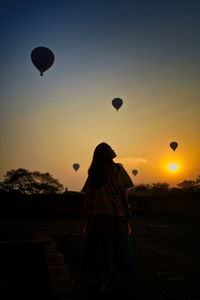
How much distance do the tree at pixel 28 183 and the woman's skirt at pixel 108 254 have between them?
58066mm

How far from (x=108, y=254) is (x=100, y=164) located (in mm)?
1028

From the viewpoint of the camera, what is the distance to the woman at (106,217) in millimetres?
Result: 2930

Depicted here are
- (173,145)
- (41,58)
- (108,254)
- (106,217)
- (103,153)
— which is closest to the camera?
(108,254)

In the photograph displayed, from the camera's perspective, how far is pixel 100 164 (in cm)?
312

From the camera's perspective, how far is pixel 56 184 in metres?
64.8

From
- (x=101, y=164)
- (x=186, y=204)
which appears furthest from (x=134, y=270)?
(x=186, y=204)

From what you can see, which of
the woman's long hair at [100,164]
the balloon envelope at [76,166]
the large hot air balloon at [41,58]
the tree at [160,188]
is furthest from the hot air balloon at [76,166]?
the woman's long hair at [100,164]

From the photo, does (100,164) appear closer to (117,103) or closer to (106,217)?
(106,217)

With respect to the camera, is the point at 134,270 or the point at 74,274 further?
the point at 134,270

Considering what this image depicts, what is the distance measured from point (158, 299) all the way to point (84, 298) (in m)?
0.74

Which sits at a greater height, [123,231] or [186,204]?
[186,204]

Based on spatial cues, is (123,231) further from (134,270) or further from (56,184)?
(56,184)

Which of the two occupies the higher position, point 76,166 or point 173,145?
point 76,166

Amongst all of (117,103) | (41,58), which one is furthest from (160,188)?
(41,58)
